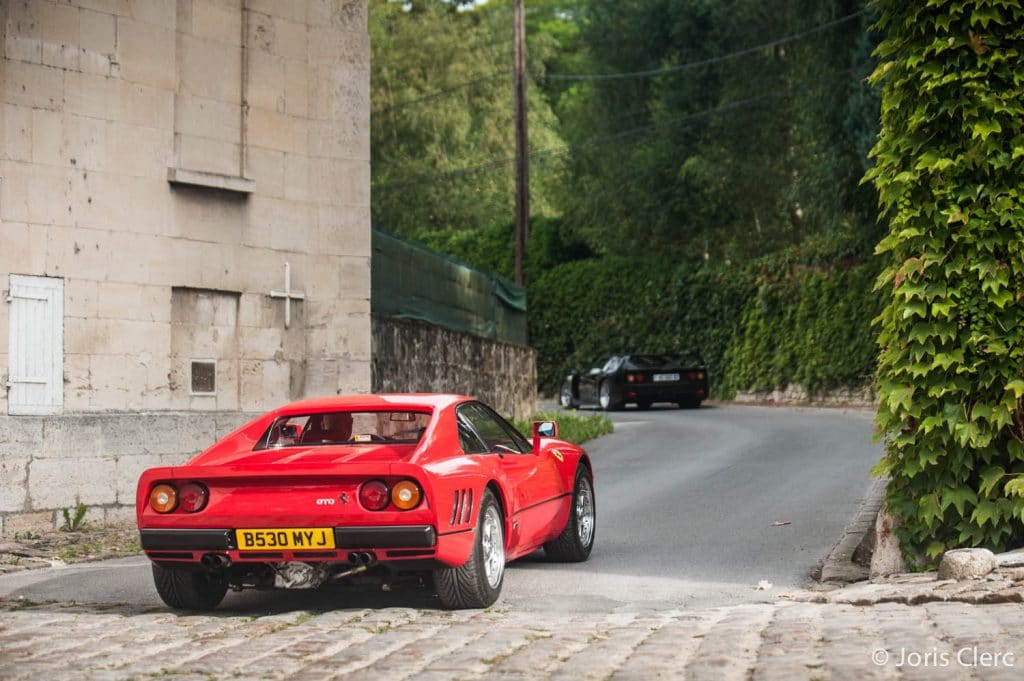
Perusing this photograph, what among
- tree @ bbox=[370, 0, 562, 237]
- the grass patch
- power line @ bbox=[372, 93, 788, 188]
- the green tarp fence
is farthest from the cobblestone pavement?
tree @ bbox=[370, 0, 562, 237]

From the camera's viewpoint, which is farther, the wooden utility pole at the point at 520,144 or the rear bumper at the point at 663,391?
the wooden utility pole at the point at 520,144

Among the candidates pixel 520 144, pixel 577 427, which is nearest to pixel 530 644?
pixel 577 427

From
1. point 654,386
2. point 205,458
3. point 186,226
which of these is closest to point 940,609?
point 205,458

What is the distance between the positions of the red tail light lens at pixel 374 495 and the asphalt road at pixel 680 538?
0.90m

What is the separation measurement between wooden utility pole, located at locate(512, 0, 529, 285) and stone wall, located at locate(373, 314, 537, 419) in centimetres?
1077

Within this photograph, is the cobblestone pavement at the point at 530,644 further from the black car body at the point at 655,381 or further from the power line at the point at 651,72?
the black car body at the point at 655,381

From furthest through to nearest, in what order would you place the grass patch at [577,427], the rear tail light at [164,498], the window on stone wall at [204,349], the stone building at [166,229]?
the grass patch at [577,427] < the window on stone wall at [204,349] < the stone building at [166,229] < the rear tail light at [164,498]

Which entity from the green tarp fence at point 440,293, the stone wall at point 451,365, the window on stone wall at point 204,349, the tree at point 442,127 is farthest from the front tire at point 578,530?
the tree at point 442,127

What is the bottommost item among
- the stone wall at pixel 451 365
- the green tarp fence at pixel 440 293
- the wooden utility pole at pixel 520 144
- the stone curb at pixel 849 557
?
the stone curb at pixel 849 557

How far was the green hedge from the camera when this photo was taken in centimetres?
3225

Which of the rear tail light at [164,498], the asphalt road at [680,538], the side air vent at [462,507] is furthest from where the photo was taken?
the asphalt road at [680,538]

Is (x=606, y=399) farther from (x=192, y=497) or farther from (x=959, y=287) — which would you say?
(x=192, y=497)

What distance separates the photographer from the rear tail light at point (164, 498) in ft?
25.2

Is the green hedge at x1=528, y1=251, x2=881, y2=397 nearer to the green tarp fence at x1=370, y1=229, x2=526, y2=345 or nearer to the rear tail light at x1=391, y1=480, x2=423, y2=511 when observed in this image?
the green tarp fence at x1=370, y1=229, x2=526, y2=345
